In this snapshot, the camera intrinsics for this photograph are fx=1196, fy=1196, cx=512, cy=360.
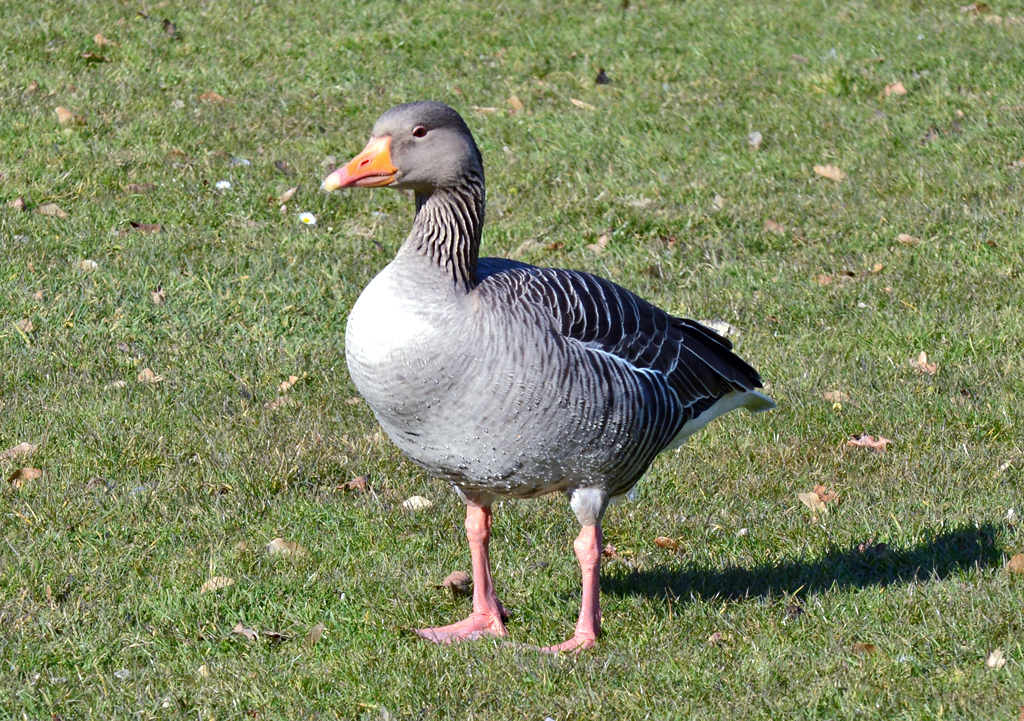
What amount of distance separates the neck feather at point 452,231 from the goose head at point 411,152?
0.08 metres

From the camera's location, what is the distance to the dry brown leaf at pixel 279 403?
639cm

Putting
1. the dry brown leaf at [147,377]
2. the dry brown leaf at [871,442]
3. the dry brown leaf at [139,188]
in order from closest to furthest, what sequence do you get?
the dry brown leaf at [871,442] < the dry brown leaf at [147,377] < the dry brown leaf at [139,188]

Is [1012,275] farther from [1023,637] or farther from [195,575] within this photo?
[195,575]

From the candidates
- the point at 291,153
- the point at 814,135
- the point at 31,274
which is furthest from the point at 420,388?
the point at 814,135

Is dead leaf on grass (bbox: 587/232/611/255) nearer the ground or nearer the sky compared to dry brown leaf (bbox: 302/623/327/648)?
nearer the ground

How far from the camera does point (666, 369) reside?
4645 millimetres

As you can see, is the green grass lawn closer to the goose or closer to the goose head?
the goose

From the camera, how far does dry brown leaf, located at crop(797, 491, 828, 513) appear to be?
552 centimetres

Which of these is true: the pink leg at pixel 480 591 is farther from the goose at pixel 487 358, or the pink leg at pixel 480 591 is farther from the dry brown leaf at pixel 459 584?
the dry brown leaf at pixel 459 584

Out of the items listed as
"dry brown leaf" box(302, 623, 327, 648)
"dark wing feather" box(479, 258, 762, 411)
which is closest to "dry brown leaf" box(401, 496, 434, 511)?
"dry brown leaf" box(302, 623, 327, 648)

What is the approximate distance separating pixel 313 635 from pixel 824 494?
2.50 metres

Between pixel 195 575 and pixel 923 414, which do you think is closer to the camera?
pixel 195 575

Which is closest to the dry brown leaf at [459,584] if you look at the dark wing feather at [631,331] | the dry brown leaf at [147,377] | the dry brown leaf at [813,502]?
the dark wing feather at [631,331]

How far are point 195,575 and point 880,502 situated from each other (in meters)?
3.09
